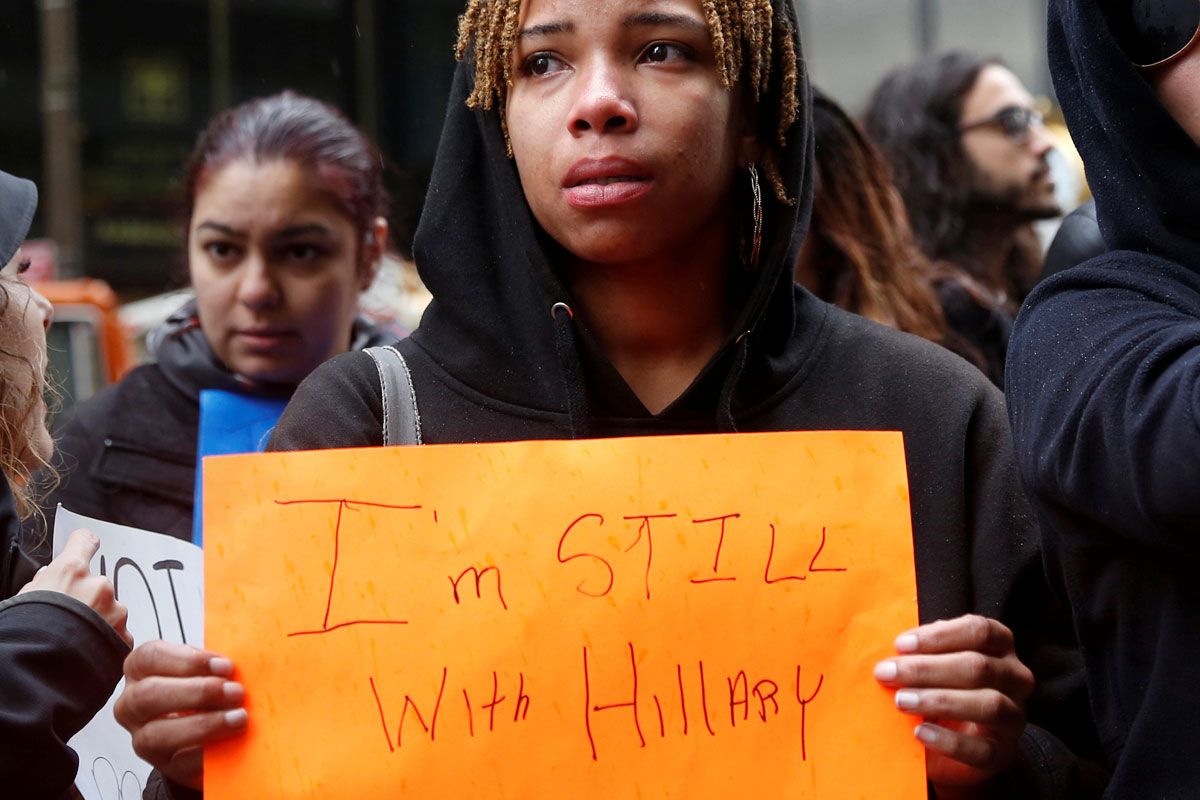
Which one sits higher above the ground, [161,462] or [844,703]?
[844,703]

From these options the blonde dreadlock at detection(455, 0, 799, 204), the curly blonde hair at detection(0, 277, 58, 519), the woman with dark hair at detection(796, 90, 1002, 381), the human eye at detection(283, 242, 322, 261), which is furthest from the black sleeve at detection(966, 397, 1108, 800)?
the human eye at detection(283, 242, 322, 261)

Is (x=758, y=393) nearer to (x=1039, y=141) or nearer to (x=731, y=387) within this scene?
(x=731, y=387)

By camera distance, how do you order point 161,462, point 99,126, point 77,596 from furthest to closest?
point 99,126 → point 161,462 → point 77,596

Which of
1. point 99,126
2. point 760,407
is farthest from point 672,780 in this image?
point 99,126

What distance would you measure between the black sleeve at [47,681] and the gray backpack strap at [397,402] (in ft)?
1.44

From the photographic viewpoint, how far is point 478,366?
73.3 inches

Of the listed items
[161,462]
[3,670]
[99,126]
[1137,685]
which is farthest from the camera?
[99,126]

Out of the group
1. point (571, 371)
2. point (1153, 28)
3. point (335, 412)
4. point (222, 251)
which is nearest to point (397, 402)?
point (335, 412)

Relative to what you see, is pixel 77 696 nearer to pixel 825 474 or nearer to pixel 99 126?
pixel 825 474

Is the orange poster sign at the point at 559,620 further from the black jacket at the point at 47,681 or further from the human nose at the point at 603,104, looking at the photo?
the human nose at the point at 603,104

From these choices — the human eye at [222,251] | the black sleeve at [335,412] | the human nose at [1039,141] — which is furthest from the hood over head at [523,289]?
the human nose at [1039,141]

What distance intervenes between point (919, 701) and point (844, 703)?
9 cm

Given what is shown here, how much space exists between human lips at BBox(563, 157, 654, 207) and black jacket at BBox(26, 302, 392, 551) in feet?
4.92

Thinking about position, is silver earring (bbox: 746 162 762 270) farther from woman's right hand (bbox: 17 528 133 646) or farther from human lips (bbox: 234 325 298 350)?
human lips (bbox: 234 325 298 350)
